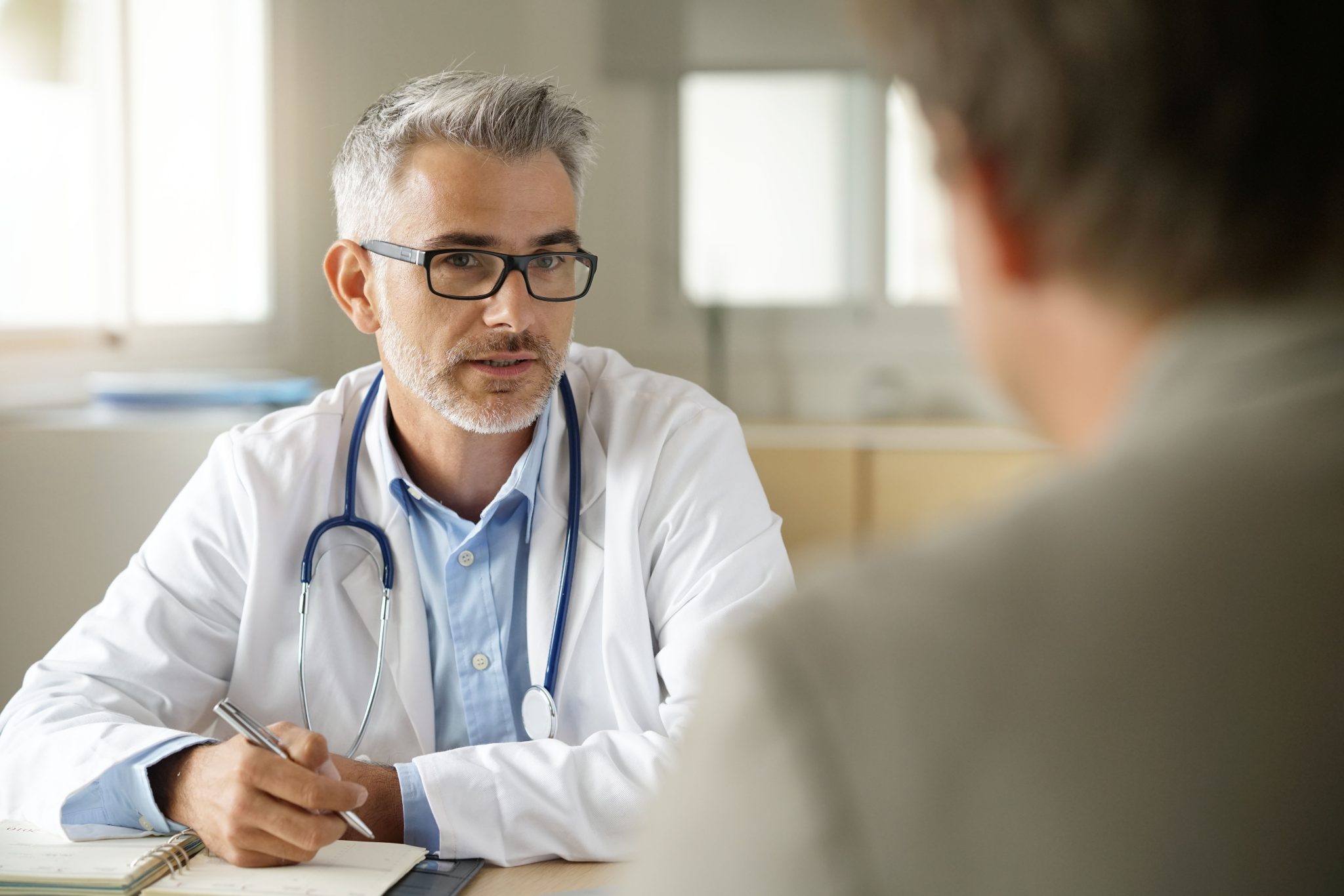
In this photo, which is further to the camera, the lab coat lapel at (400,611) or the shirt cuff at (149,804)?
the lab coat lapel at (400,611)

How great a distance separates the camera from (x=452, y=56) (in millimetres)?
2996

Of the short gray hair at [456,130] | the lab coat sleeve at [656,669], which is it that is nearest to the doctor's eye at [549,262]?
the short gray hair at [456,130]

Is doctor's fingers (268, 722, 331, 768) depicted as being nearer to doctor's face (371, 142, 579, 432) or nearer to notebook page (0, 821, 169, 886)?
notebook page (0, 821, 169, 886)

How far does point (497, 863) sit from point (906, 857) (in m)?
0.87

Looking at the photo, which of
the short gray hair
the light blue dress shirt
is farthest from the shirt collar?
the short gray hair

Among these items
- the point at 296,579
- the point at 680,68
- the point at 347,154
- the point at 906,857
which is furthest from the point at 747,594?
the point at 680,68

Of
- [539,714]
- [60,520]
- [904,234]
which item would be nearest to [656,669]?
[539,714]

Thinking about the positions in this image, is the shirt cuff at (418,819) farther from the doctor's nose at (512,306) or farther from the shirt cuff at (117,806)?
the doctor's nose at (512,306)

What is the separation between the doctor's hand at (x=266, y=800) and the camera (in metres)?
1.06

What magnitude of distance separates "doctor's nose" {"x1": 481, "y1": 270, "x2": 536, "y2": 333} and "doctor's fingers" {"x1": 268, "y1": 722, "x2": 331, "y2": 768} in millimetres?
577

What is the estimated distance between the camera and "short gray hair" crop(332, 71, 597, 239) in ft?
5.05

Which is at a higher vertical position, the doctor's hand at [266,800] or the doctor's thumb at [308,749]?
the doctor's thumb at [308,749]

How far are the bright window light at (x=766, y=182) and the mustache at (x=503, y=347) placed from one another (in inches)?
61.4

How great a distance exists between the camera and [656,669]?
145cm
